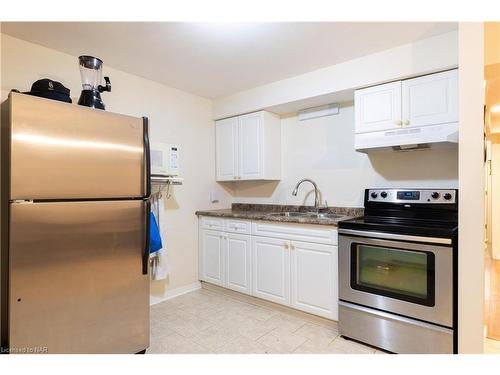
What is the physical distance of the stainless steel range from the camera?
5.79 ft

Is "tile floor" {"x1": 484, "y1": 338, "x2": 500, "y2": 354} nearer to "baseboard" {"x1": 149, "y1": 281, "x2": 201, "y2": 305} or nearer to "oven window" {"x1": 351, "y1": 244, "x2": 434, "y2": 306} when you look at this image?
"oven window" {"x1": 351, "y1": 244, "x2": 434, "y2": 306}

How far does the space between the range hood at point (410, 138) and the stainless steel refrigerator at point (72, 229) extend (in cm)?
175

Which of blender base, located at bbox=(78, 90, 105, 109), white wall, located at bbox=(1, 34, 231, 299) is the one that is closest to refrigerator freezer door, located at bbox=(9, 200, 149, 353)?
blender base, located at bbox=(78, 90, 105, 109)

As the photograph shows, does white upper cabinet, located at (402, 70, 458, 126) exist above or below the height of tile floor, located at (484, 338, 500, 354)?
above

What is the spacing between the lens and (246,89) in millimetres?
3170

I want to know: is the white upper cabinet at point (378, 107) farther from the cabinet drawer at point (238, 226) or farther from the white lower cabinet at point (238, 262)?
the white lower cabinet at point (238, 262)

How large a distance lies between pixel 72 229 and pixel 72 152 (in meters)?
0.44

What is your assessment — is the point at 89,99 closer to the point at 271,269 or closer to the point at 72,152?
the point at 72,152

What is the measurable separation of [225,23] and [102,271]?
1.80 m

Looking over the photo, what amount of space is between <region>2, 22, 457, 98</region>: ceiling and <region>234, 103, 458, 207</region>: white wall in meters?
0.68
